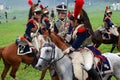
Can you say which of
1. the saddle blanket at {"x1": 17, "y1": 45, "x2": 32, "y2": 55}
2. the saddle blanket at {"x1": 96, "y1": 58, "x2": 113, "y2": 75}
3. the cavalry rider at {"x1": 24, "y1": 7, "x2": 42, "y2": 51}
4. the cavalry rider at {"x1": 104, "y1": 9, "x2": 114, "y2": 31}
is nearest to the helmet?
the cavalry rider at {"x1": 24, "y1": 7, "x2": 42, "y2": 51}

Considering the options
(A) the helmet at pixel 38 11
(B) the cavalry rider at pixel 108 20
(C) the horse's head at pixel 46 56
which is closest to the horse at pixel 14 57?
(A) the helmet at pixel 38 11

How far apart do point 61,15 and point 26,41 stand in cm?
217

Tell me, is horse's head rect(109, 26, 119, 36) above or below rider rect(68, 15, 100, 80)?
below

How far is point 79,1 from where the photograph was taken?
7688 mm

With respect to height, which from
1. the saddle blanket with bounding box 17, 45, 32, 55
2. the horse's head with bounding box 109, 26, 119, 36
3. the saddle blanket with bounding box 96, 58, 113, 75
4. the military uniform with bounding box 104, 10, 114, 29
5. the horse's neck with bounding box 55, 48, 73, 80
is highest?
the horse's neck with bounding box 55, 48, 73, 80

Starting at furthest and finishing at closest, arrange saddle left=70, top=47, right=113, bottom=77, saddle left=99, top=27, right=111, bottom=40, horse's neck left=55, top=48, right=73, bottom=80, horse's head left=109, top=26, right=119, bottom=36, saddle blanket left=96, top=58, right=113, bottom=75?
saddle left=99, top=27, right=111, bottom=40 < horse's head left=109, top=26, right=119, bottom=36 < saddle blanket left=96, top=58, right=113, bottom=75 < saddle left=70, top=47, right=113, bottom=77 < horse's neck left=55, top=48, right=73, bottom=80

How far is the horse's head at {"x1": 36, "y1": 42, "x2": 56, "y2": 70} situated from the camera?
296 inches

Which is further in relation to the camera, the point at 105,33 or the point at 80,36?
the point at 105,33

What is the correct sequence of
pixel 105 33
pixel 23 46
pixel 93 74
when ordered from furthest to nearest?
pixel 105 33, pixel 23 46, pixel 93 74

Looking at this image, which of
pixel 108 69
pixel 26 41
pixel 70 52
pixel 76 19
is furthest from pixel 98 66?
pixel 26 41

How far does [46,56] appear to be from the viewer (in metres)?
7.62

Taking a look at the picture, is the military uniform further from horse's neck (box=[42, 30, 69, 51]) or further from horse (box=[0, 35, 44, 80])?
horse's neck (box=[42, 30, 69, 51])

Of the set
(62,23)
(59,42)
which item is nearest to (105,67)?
(59,42)

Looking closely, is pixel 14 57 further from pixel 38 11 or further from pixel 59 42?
pixel 59 42
